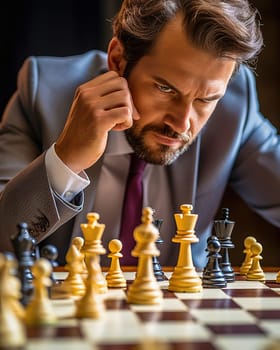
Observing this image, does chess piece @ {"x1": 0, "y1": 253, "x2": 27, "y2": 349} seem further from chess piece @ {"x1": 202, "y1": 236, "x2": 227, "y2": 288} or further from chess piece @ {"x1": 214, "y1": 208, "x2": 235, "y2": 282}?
chess piece @ {"x1": 214, "y1": 208, "x2": 235, "y2": 282}

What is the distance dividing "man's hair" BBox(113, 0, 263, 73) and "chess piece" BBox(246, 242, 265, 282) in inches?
24.4

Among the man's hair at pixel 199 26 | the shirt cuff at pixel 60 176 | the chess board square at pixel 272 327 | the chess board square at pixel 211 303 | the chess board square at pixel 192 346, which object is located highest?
the man's hair at pixel 199 26

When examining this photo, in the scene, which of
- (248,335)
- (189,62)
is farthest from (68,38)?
(248,335)

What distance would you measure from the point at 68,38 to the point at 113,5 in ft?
1.06

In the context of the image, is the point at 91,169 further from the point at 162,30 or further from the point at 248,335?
the point at 248,335

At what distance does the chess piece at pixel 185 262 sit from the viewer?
1647mm

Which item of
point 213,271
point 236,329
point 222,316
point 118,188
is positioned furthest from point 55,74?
point 236,329

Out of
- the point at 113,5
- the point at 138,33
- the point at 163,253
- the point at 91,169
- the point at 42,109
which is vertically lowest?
the point at 163,253

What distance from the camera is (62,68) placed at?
275cm

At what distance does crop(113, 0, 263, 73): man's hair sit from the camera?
85.5 inches

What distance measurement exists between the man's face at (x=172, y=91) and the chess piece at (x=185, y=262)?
0.58m

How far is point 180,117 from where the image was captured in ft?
7.22

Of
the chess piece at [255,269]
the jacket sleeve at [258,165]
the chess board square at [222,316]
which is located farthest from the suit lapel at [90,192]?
the chess board square at [222,316]

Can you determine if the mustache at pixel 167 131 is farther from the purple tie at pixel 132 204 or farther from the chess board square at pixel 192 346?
the chess board square at pixel 192 346
